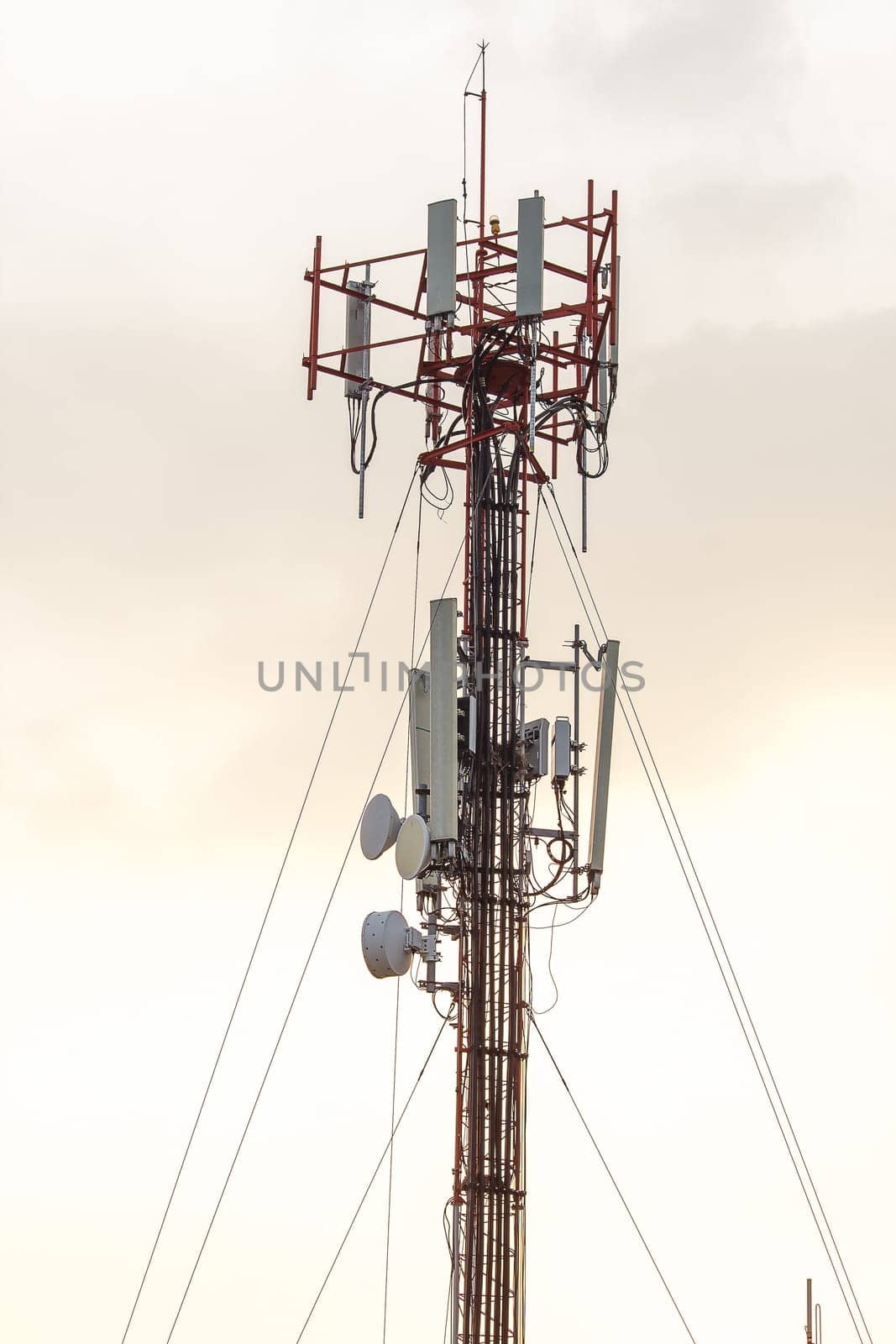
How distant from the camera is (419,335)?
44656 mm

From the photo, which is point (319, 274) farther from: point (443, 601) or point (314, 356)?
point (443, 601)

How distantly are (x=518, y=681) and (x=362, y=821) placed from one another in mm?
2907

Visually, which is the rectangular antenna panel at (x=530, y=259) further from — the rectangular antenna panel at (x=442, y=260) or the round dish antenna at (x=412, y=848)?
the round dish antenna at (x=412, y=848)

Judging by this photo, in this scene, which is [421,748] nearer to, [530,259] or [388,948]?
[388,948]

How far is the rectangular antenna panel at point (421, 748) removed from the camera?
141 feet

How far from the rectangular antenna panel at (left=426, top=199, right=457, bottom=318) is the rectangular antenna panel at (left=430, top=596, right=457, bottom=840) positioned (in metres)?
4.49

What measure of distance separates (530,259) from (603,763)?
7.06 meters

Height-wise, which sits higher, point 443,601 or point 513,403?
point 513,403

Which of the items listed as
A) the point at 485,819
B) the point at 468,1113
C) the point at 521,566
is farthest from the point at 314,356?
the point at 468,1113

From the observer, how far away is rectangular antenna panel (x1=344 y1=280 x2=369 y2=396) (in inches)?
1790

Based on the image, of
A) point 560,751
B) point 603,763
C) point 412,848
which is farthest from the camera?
point 603,763

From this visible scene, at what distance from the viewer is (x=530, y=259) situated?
43750 millimetres

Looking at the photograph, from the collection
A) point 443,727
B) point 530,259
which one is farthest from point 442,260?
point 443,727

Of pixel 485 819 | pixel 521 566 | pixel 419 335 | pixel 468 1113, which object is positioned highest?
pixel 419 335
